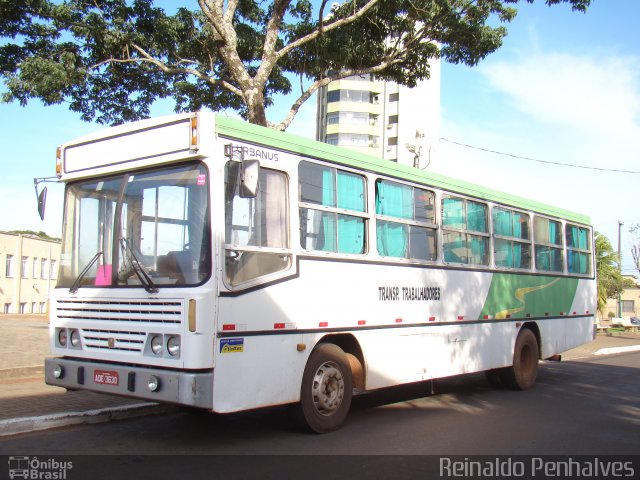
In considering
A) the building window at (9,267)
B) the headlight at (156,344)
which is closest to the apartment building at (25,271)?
the building window at (9,267)

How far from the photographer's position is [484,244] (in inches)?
405

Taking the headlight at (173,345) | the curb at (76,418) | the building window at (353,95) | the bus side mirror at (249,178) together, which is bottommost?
the curb at (76,418)

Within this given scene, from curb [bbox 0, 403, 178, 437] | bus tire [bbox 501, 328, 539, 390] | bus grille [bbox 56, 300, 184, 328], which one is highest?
bus grille [bbox 56, 300, 184, 328]

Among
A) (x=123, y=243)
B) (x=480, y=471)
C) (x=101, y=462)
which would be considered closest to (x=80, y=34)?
(x=123, y=243)

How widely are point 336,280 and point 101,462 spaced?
2992mm

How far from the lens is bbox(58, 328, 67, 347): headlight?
6.84 metres

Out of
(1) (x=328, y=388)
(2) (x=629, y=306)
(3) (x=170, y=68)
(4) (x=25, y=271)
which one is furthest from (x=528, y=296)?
(2) (x=629, y=306)

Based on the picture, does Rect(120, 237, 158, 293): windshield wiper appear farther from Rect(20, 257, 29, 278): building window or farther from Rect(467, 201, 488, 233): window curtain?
Rect(20, 257, 29, 278): building window

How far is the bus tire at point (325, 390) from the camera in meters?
6.84

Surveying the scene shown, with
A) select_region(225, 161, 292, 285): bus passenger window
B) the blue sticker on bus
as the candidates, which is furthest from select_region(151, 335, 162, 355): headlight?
select_region(225, 161, 292, 285): bus passenger window

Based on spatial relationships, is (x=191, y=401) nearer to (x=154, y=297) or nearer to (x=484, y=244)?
(x=154, y=297)

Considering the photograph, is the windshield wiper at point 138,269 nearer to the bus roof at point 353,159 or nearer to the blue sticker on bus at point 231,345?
the blue sticker on bus at point 231,345

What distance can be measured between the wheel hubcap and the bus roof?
2.33m

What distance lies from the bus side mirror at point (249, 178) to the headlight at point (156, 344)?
1.51 meters
